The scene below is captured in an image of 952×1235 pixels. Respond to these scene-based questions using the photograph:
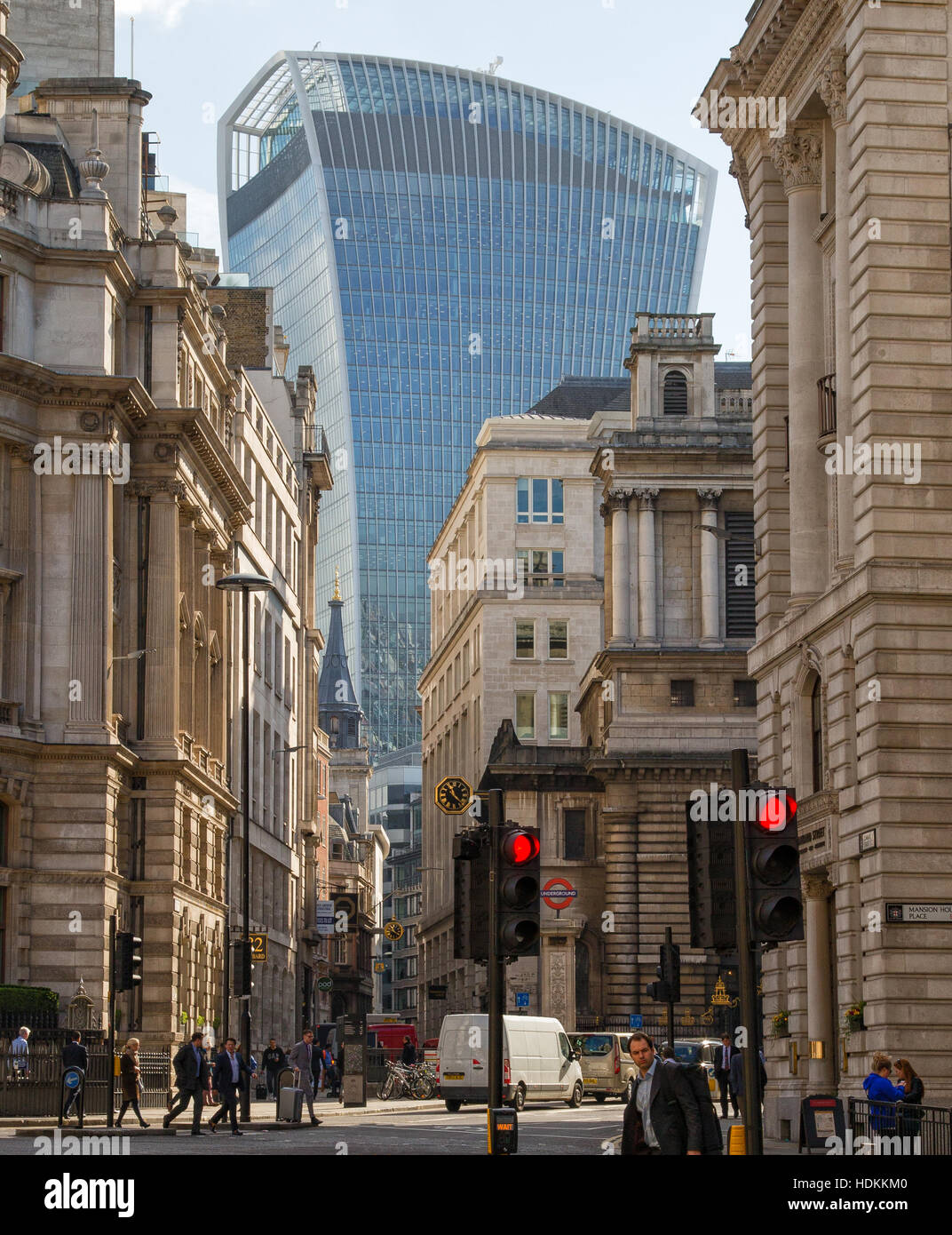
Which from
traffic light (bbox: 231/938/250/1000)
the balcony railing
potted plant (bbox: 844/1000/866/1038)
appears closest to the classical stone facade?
traffic light (bbox: 231/938/250/1000)

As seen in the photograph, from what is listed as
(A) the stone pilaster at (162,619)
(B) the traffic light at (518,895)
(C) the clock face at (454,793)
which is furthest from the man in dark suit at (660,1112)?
(C) the clock face at (454,793)

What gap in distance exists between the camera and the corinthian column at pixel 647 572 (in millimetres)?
81938

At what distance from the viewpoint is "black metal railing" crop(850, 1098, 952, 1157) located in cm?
2245

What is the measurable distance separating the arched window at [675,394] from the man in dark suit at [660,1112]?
7092cm

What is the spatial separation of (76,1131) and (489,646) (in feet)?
220

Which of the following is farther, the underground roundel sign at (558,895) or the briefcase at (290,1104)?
the underground roundel sign at (558,895)

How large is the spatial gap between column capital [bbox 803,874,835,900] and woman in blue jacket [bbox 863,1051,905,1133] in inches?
340

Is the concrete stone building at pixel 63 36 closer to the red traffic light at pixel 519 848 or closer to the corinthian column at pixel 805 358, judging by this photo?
the corinthian column at pixel 805 358

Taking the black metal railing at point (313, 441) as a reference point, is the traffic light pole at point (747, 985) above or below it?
below

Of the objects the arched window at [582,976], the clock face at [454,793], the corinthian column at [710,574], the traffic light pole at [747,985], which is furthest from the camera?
the clock face at [454,793]

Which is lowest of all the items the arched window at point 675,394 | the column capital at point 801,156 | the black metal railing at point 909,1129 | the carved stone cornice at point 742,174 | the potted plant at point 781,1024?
the black metal railing at point 909,1129

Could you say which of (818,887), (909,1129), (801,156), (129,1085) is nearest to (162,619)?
(129,1085)

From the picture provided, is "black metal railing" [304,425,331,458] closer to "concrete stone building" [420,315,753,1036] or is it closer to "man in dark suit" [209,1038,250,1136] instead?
"concrete stone building" [420,315,753,1036]
